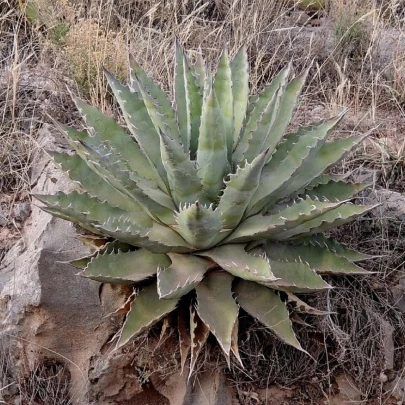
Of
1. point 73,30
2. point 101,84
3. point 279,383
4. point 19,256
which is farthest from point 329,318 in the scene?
point 73,30

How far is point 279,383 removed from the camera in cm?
244

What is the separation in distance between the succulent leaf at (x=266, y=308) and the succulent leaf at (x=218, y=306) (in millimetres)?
67

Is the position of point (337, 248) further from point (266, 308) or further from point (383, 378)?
point (383, 378)

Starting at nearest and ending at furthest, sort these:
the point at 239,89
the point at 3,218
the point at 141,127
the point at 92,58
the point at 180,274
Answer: the point at 180,274
the point at 141,127
the point at 239,89
the point at 3,218
the point at 92,58

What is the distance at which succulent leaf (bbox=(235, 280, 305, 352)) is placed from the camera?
2.08m

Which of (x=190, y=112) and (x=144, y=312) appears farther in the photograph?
(x=190, y=112)

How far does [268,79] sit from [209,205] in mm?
2053

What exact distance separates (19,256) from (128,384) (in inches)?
29.5

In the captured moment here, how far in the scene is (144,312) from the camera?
2072 mm

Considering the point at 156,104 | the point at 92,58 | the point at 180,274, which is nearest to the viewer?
the point at 180,274

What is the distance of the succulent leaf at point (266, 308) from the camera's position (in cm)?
208

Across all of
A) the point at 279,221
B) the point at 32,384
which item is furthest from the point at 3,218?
the point at 279,221

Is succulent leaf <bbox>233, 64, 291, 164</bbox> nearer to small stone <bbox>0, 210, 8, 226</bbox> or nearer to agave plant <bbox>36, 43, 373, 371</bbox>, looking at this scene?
agave plant <bbox>36, 43, 373, 371</bbox>

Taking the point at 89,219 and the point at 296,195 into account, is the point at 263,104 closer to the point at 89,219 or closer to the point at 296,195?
the point at 296,195
